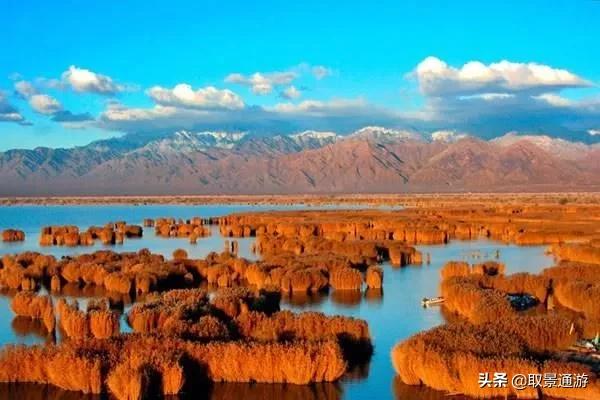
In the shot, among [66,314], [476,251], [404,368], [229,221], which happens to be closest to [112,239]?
[229,221]

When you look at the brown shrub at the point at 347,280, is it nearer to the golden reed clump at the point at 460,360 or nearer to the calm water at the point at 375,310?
the calm water at the point at 375,310

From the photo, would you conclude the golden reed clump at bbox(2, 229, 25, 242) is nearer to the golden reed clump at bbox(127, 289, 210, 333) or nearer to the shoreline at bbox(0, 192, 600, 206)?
the golden reed clump at bbox(127, 289, 210, 333)

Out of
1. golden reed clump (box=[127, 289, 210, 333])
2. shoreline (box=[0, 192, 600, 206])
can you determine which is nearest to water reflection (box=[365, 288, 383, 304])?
golden reed clump (box=[127, 289, 210, 333])

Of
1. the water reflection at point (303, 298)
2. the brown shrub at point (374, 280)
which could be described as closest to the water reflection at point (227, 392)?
the water reflection at point (303, 298)

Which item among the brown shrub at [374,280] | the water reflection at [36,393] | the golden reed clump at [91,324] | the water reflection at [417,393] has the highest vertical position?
the golden reed clump at [91,324]

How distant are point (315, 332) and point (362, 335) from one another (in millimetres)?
1283

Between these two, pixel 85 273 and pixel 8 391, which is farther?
pixel 85 273

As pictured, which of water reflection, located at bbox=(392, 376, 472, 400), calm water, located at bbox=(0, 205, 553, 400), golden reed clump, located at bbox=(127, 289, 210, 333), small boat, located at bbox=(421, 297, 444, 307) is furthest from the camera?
small boat, located at bbox=(421, 297, 444, 307)

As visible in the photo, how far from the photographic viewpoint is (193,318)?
2095cm

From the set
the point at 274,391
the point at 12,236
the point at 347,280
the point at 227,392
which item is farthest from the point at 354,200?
the point at 227,392

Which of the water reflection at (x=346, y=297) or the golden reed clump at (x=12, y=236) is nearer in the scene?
the water reflection at (x=346, y=297)

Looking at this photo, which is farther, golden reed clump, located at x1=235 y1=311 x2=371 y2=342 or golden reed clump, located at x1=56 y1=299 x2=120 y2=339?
golden reed clump, located at x1=56 y1=299 x2=120 y2=339

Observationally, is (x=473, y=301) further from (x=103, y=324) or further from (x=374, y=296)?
(x=103, y=324)

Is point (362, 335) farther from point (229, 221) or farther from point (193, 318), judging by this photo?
point (229, 221)
